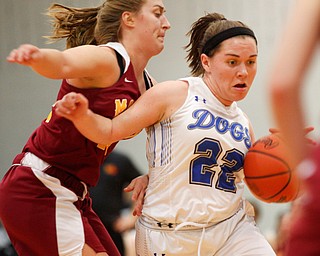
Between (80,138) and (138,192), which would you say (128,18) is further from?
(138,192)

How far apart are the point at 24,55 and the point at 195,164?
117cm

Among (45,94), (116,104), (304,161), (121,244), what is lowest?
(121,244)

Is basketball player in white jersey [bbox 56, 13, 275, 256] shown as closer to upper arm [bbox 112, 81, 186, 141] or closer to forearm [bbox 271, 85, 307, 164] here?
upper arm [bbox 112, 81, 186, 141]

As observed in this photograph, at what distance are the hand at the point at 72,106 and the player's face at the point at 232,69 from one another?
104cm

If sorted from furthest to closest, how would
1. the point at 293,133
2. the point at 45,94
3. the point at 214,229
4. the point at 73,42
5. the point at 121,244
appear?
the point at 45,94 → the point at 121,244 → the point at 73,42 → the point at 214,229 → the point at 293,133

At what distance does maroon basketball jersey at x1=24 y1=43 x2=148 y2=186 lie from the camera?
3666mm

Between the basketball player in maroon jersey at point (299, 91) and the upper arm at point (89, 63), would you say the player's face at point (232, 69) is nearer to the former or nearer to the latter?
the upper arm at point (89, 63)

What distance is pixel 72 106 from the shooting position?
3.17 m

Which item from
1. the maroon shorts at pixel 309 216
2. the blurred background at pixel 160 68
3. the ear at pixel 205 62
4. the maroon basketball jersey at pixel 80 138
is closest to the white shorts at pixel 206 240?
the maroon basketball jersey at pixel 80 138

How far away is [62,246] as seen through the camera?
3.66 meters

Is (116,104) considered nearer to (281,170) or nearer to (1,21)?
(281,170)

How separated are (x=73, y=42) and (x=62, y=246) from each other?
4.17 ft

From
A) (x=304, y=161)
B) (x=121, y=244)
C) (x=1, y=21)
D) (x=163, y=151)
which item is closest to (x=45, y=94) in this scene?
(x=1, y=21)

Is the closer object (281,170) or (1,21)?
(281,170)
